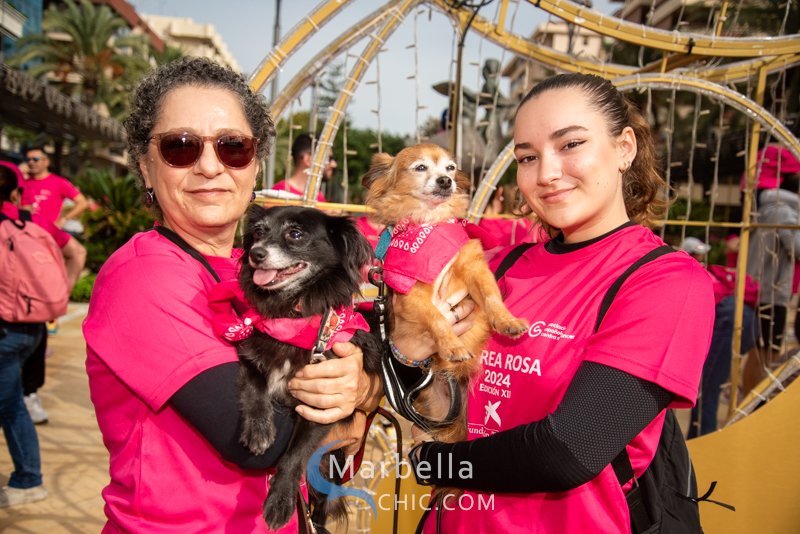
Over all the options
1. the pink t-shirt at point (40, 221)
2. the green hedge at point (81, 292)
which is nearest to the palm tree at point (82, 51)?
the green hedge at point (81, 292)

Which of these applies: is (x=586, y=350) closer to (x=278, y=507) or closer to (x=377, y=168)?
(x=278, y=507)

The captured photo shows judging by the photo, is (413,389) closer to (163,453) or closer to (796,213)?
(163,453)

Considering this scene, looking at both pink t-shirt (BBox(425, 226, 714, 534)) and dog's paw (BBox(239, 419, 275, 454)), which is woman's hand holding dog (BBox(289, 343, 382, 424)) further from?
pink t-shirt (BBox(425, 226, 714, 534))

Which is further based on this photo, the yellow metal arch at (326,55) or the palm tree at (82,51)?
the palm tree at (82,51)

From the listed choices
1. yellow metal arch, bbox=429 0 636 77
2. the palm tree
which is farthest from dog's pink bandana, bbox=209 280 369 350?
the palm tree

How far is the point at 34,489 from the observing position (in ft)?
14.0

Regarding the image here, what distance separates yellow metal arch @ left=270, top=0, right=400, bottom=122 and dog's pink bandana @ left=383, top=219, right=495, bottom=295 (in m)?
1.10

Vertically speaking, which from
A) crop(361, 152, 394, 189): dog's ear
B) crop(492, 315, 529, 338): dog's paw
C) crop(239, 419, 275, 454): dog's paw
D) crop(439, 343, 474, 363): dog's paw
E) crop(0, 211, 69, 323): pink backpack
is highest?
crop(361, 152, 394, 189): dog's ear

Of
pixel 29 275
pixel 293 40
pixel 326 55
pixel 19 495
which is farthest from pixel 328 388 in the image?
pixel 29 275

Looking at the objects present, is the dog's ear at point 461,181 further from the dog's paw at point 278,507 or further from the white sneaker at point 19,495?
the white sneaker at point 19,495

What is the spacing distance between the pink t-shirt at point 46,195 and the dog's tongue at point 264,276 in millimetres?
6432

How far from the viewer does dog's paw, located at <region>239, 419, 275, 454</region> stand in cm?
138

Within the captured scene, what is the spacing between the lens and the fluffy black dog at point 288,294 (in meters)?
1.62

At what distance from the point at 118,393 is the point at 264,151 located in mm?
903
